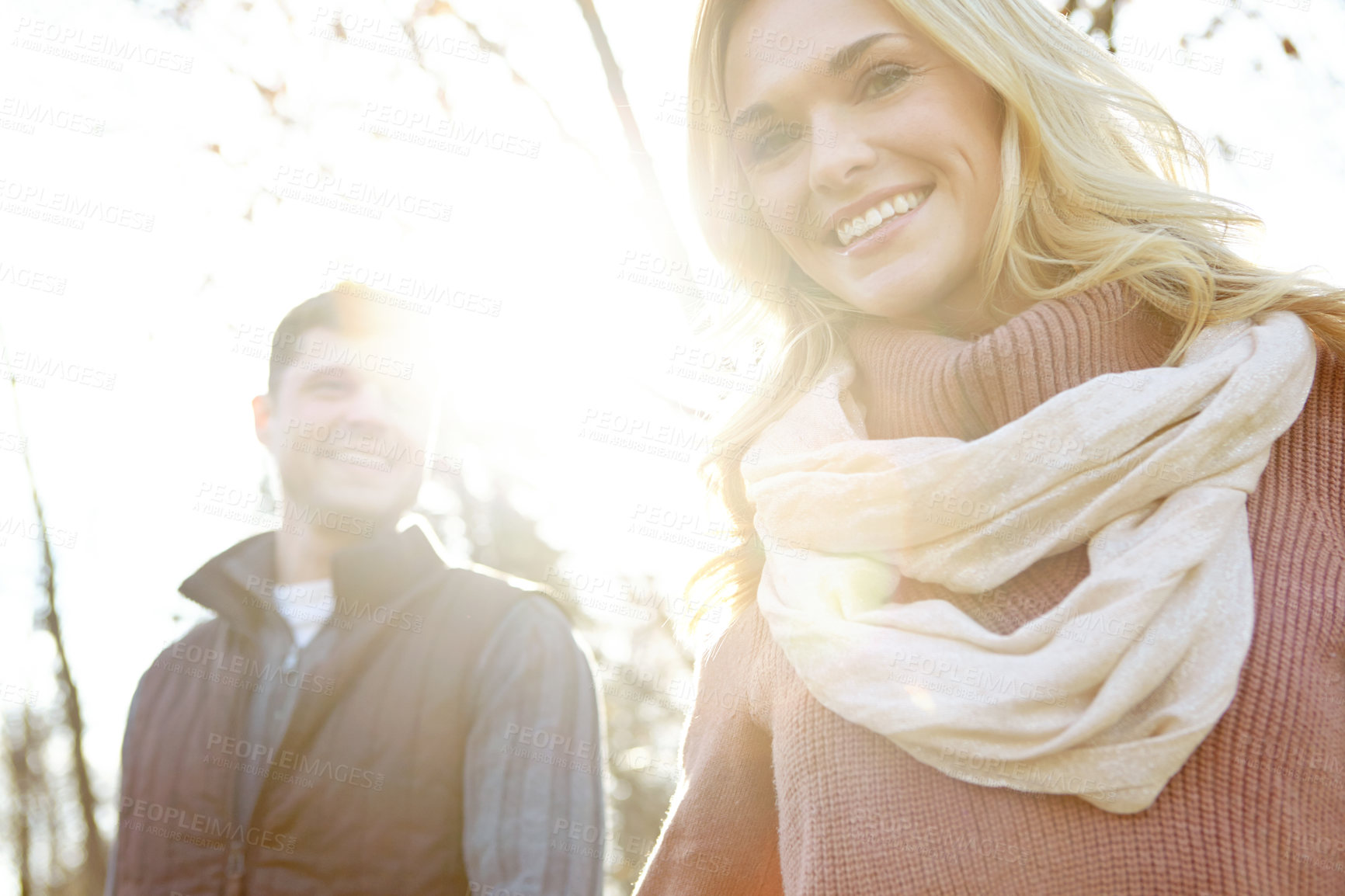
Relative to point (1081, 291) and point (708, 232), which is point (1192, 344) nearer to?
point (1081, 291)

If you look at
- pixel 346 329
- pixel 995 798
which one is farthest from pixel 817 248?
pixel 346 329

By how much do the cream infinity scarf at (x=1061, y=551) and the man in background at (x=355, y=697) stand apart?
1.07 m

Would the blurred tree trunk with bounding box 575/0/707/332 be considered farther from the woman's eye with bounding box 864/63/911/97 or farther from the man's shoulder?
the woman's eye with bounding box 864/63/911/97

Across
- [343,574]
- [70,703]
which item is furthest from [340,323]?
[70,703]

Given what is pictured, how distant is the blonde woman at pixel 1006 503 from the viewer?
116cm

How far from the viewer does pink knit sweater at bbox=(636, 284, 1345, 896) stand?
1.15m

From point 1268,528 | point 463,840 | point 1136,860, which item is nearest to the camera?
point 1136,860

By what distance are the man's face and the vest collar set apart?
0.11 m

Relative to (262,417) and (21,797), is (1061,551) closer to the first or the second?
(262,417)

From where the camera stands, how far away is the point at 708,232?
2.03 m

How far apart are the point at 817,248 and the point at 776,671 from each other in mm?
756

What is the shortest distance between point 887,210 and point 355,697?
185cm

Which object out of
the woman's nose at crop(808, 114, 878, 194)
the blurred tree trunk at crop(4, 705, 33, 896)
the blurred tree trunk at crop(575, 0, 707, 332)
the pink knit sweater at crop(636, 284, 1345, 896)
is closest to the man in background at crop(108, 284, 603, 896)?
the pink knit sweater at crop(636, 284, 1345, 896)

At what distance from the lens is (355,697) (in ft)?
8.19
